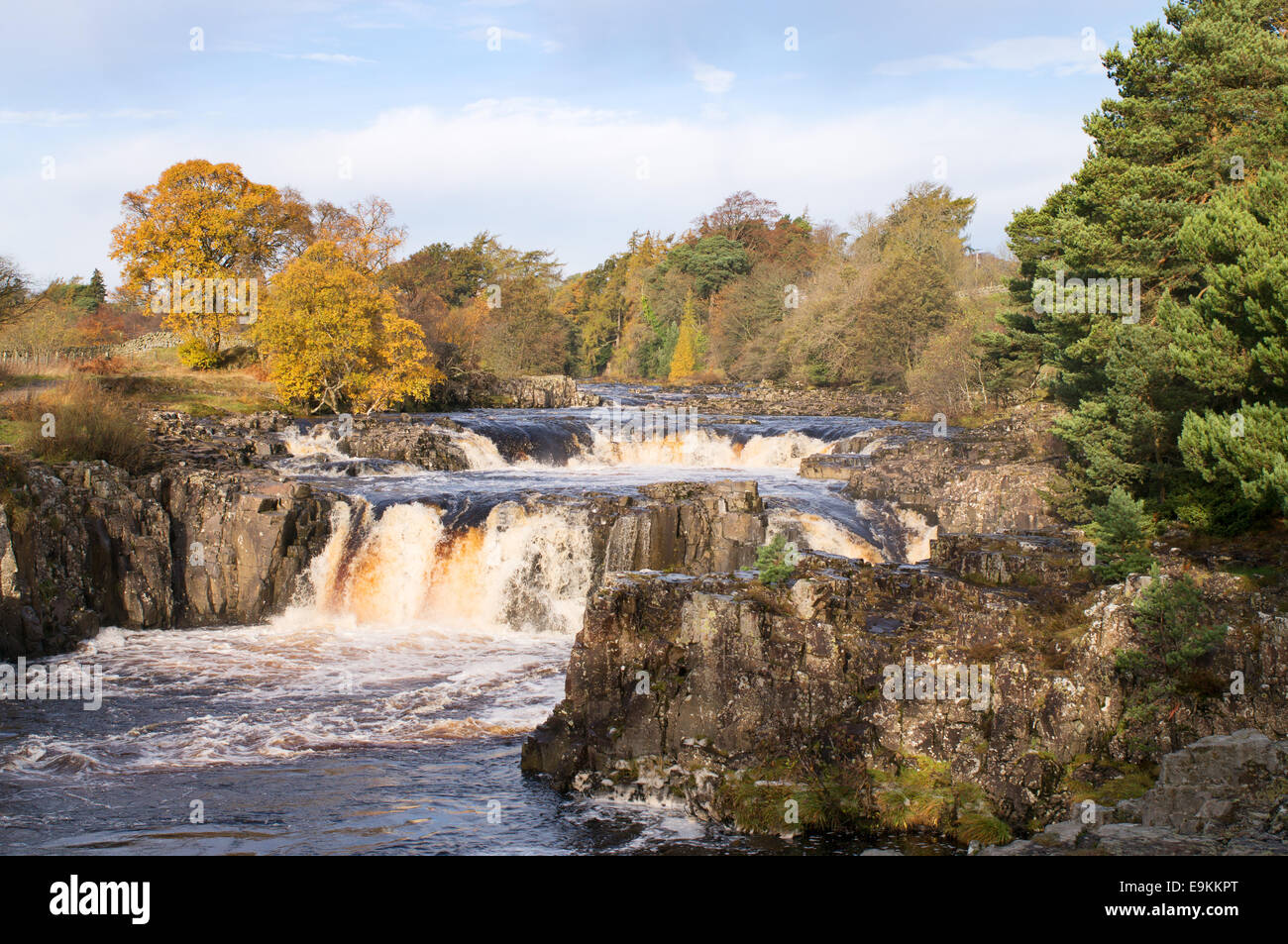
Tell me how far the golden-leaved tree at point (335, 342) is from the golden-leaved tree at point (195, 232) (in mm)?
3964

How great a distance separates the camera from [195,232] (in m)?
36.2

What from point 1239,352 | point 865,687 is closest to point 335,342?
point 865,687

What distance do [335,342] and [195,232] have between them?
27.4 ft

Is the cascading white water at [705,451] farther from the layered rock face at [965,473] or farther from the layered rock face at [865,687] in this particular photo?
the layered rock face at [865,687]

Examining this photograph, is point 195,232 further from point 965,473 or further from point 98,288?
point 98,288

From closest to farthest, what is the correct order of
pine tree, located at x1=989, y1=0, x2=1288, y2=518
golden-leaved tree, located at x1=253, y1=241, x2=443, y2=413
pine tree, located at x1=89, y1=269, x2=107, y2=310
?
1. pine tree, located at x1=989, y1=0, x2=1288, y2=518
2. golden-leaved tree, located at x1=253, y1=241, x2=443, y2=413
3. pine tree, located at x1=89, y1=269, x2=107, y2=310

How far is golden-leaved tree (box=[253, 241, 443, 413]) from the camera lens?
108ft

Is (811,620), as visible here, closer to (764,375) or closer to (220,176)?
(220,176)

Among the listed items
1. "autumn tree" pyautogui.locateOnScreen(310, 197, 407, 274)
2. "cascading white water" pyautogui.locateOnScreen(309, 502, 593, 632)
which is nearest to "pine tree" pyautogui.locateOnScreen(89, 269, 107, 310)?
"autumn tree" pyautogui.locateOnScreen(310, 197, 407, 274)

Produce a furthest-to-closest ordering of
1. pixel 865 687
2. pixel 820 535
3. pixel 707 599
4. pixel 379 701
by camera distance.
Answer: pixel 820 535, pixel 379 701, pixel 707 599, pixel 865 687

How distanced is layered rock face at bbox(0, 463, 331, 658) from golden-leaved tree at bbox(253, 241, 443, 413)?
12142 mm

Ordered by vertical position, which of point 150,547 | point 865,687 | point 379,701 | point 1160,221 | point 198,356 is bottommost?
point 379,701

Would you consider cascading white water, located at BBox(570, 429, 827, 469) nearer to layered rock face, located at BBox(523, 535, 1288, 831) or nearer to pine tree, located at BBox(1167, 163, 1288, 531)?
pine tree, located at BBox(1167, 163, 1288, 531)

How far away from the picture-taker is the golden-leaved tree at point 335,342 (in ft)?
108
